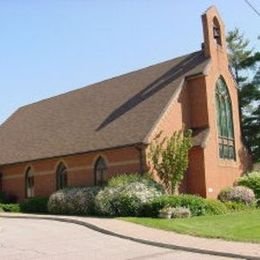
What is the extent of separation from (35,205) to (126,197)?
30.5ft

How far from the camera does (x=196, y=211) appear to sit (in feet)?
85.0

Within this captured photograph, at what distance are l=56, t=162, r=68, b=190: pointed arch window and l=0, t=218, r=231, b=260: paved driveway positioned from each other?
38.7ft

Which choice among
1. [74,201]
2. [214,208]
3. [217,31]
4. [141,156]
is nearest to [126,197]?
[141,156]

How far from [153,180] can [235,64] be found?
26.7 metres

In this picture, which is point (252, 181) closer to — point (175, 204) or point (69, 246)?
point (175, 204)

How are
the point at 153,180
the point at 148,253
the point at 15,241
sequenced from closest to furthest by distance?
the point at 148,253
the point at 15,241
the point at 153,180

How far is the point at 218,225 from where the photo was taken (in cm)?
2169

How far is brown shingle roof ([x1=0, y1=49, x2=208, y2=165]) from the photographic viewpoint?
3164cm

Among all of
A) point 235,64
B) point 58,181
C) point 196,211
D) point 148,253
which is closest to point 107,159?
point 58,181

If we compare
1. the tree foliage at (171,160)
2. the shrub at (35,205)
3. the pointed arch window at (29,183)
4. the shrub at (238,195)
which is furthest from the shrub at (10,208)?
the shrub at (238,195)

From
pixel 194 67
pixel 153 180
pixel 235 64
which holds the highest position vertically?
pixel 235 64

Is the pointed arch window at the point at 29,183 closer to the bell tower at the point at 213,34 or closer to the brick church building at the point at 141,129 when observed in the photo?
the brick church building at the point at 141,129

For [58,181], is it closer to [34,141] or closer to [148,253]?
[34,141]

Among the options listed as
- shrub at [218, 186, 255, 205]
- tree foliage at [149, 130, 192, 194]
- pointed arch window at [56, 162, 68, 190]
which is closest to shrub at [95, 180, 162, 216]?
tree foliage at [149, 130, 192, 194]
